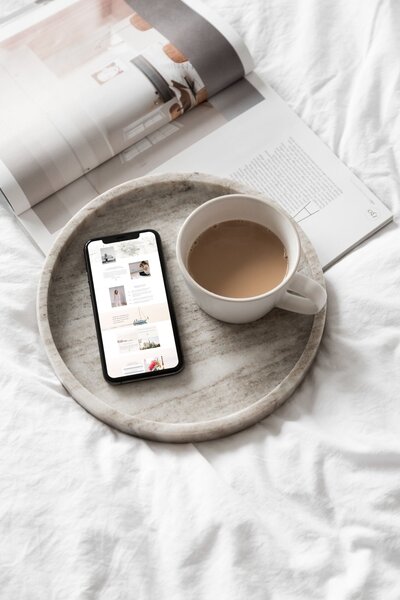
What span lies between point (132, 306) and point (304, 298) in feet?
0.57

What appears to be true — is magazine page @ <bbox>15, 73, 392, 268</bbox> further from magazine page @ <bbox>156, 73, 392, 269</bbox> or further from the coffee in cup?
the coffee in cup

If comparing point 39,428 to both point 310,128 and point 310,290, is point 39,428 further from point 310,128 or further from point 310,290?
point 310,128

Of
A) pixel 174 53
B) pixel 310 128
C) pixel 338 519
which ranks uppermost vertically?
pixel 174 53

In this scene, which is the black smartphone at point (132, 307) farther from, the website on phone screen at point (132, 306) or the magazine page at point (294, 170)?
the magazine page at point (294, 170)

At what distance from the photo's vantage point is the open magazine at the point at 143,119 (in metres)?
0.74

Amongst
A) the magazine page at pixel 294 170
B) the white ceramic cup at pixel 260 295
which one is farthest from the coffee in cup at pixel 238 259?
the magazine page at pixel 294 170

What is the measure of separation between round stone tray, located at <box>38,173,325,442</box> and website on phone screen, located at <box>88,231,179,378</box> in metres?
0.01

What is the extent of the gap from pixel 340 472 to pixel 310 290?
17 centimetres

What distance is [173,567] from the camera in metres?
0.54

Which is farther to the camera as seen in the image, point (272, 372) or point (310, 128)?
point (310, 128)

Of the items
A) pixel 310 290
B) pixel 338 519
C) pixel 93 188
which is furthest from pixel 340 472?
pixel 93 188

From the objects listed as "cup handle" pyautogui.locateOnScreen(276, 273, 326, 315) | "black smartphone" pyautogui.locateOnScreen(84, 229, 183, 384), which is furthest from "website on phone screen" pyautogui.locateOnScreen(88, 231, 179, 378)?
"cup handle" pyautogui.locateOnScreen(276, 273, 326, 315)

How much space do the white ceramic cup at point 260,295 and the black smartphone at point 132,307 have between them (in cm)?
5

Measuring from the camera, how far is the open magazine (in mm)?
738
